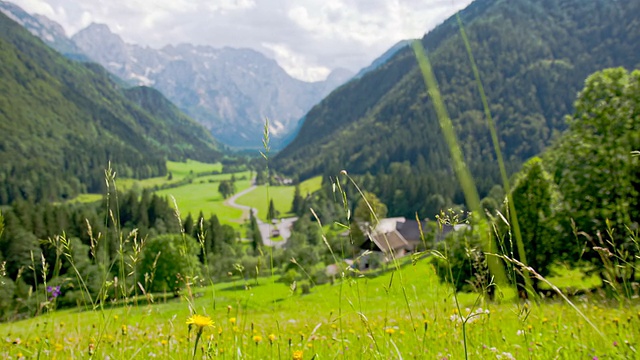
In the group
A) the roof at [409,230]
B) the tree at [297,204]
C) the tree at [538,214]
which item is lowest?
the roof at [409,230]

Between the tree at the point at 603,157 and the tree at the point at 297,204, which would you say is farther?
the tree at the point at 297,204

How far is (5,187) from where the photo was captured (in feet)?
568

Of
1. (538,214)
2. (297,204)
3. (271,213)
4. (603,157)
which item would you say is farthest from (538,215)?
(297,204)

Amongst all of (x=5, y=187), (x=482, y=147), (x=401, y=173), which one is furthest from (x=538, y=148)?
(x=5, y=187)

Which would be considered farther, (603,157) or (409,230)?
(409,230)

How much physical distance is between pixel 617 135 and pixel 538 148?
635 feet

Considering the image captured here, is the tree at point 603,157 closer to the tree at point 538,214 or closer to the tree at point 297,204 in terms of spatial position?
the tree at point 538,214

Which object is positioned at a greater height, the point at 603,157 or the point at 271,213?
the point at 603,157

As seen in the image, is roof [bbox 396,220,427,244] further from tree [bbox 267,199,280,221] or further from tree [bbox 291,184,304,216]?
tree [bbox 291,184,304,216]

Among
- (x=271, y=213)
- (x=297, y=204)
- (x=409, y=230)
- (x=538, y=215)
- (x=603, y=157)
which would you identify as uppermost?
(x=603, y=157)

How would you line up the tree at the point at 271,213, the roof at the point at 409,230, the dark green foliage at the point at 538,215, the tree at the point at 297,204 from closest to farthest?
the tree at the point at 271,213 < the dark green foliage at the point at 538,215 < the roof at the point at 409,230 < the tree at the point at 297,204

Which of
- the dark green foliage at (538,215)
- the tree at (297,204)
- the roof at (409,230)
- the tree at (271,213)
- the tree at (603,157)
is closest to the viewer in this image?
the tree at (271,213)

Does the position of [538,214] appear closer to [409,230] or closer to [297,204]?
[409,230]

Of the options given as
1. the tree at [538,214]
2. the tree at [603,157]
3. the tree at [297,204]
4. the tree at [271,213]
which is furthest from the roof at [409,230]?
the tree at [603,157]
